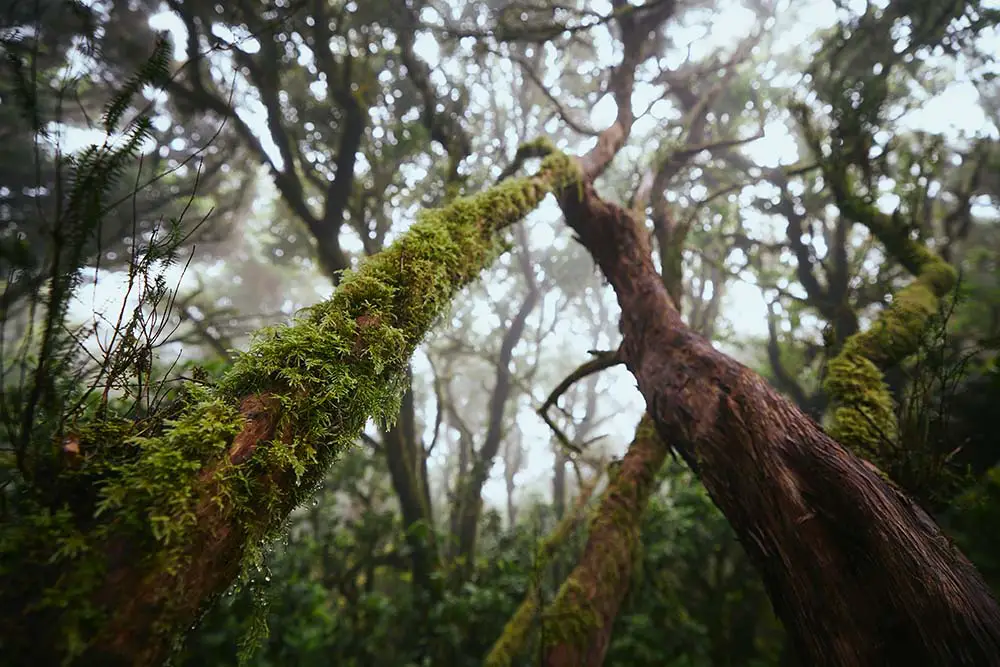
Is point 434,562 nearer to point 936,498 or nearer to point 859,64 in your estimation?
point 936,498

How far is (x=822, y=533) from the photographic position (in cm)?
176

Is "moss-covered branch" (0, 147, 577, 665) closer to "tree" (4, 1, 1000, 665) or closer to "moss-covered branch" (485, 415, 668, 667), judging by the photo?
"tree" (4, 1, 1000, 665)

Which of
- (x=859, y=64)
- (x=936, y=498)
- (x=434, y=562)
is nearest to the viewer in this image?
(x=936, y=498)

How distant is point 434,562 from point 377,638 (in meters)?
1.08

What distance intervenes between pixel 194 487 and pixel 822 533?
6.89 ft

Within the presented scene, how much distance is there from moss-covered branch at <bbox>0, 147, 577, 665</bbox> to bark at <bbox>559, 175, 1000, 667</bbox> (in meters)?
1.50

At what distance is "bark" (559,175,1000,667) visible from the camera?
57.6 inches

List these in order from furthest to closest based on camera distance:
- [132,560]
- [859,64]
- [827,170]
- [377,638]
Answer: [859,64] → [377,638] → [827,170] → [132,560]

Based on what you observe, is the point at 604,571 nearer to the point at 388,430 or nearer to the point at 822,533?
the point at 822,533

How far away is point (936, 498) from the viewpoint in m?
2.21

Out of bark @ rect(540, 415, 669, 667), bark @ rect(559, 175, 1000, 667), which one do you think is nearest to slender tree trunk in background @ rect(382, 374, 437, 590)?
bark @ rect(540, 415, 669, 667)

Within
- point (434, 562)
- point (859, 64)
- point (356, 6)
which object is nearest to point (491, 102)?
point (356, 6)

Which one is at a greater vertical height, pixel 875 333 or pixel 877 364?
pixel 875 333

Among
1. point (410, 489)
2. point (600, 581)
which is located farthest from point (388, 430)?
point (410, 489)
